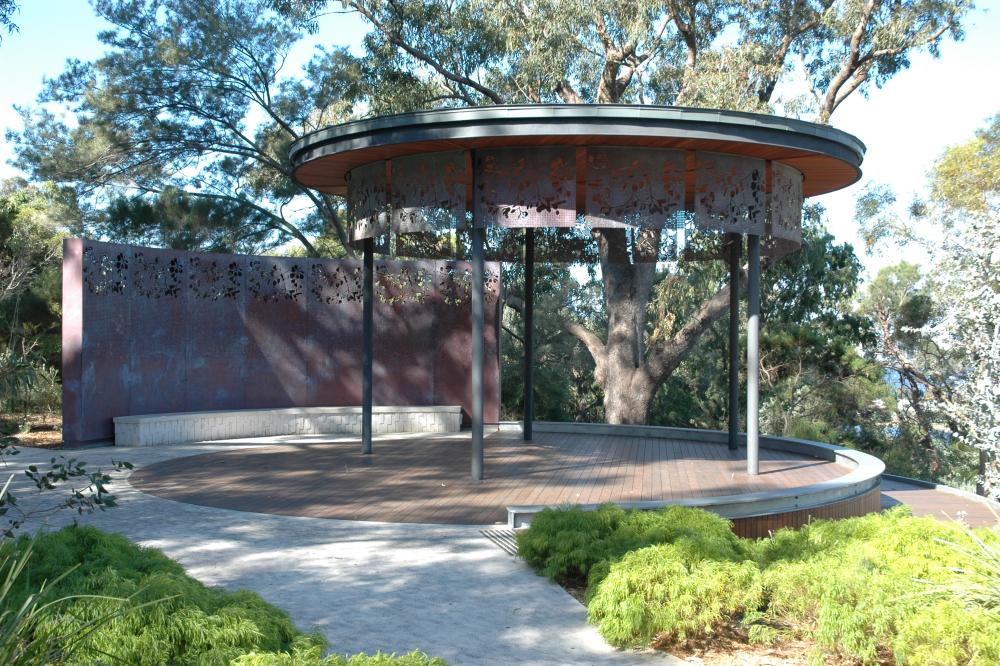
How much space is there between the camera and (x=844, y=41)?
16.0 m

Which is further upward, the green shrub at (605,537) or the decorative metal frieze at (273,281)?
the decorative metal frieze at (273,281)

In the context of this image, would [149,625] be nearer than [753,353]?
Yes

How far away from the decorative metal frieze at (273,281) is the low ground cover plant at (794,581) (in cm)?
804

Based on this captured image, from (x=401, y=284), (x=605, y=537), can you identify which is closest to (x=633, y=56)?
(x=401, y=284)

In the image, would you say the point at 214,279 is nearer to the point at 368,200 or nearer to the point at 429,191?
the point at 368,200

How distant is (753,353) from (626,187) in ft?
6.33

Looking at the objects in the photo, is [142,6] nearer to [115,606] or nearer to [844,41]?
[844,41]

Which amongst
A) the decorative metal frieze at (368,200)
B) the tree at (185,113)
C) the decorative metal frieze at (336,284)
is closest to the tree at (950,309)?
the decorative metal frieze at (368,200)

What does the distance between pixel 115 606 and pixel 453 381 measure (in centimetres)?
986

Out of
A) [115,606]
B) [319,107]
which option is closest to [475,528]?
[115,606]

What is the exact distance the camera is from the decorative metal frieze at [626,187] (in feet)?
22.9

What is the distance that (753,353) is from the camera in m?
7.57

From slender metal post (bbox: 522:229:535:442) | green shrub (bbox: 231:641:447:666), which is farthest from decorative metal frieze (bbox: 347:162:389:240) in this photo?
green shrub (bbox: 231:641:447:666)

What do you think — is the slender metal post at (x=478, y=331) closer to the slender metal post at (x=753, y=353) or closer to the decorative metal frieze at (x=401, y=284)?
the slender metal post at (x=753, y=353)
